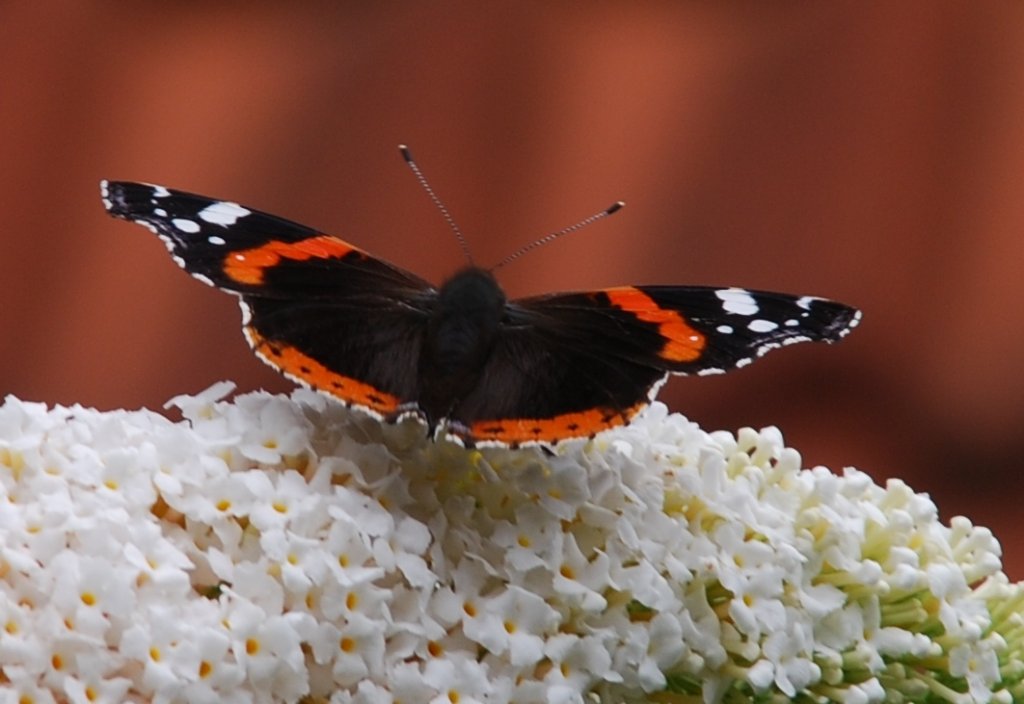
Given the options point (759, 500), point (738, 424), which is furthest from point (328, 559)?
point (738, 424)

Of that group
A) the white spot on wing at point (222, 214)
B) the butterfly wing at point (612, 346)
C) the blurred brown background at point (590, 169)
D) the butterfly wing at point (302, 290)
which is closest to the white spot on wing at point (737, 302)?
the butterfly wing at point (612, 346)

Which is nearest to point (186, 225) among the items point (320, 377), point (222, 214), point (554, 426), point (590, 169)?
point (222, 214)

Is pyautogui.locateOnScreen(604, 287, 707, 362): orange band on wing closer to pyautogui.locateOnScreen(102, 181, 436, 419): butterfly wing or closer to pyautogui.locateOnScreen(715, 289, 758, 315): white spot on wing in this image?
pyautogui.locateOnScreen(715, 289, 758, 315): white spot on wing

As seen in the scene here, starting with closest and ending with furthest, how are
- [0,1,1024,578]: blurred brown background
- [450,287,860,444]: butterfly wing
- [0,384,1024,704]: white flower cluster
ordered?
[0,384,1024,704]: white flower cluster, [450,287,860,444]: butterfly wing, [0,1,1024,578]: blurred brown background

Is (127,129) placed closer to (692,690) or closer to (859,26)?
(859,26)

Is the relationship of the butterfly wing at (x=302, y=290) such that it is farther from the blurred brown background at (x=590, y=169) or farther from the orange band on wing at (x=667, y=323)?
the blurred brown background at (x=590, y=169)

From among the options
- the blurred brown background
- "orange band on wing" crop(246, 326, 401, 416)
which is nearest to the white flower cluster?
"orange band on wing" crop(246, 326, 401, 416)
